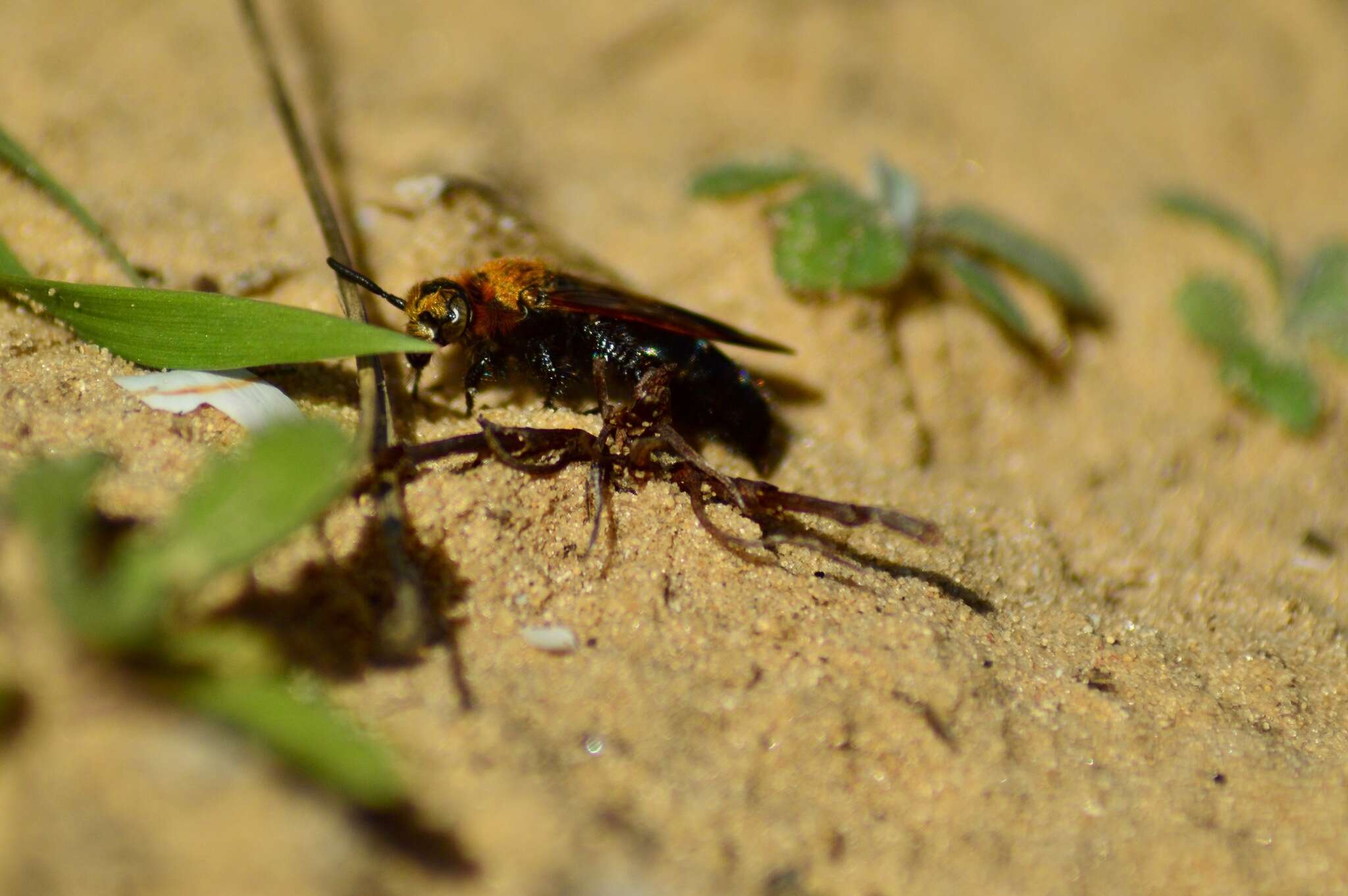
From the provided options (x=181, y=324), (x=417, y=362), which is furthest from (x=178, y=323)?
(x=417, y=362)

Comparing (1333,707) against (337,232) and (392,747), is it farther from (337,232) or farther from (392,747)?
(337,232)

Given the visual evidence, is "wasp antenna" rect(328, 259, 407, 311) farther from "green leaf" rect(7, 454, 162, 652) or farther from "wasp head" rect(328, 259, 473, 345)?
"green leaf" rect(7, 454, 162, 652)

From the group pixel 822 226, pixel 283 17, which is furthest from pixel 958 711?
pixel 283 17

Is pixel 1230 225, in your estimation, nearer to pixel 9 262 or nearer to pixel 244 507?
pixel 244 507

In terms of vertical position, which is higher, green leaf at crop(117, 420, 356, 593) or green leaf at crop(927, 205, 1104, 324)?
green leaf at crop(927, 205, 1104, 324)

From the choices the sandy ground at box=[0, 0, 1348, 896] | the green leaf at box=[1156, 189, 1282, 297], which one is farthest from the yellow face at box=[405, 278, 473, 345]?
the green leaf at box=[1156, 189, 1282, 297]

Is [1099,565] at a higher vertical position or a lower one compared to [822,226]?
lower
